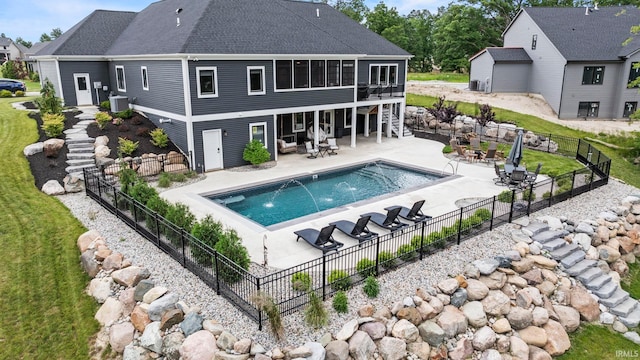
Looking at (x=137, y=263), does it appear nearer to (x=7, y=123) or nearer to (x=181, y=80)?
(x=181, y=80)

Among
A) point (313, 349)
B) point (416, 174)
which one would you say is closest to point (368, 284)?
point (313, 349)

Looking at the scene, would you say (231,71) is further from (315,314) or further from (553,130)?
(553,130)

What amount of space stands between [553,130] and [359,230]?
22.9 m

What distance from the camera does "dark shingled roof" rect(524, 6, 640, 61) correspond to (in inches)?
1385

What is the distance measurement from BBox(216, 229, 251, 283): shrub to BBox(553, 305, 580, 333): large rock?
26.2 feet

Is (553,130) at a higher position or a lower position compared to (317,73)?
lower

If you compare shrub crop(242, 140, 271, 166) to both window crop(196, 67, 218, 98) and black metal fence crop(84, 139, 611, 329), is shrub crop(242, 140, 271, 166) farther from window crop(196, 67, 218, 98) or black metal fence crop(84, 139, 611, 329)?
black metal fence crop(84, 139, 611, 329)

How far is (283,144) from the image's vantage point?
2494 cm

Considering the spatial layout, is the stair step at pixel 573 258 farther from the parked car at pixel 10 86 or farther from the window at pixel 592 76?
the parked car at pixel 10 86

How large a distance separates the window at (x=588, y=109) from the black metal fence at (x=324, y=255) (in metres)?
22.2

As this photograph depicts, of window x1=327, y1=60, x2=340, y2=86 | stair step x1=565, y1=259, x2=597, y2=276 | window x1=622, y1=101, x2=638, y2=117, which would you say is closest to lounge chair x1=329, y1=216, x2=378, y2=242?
stair step x1=565, y1=259, x2=597, y2=276

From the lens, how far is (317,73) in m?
24.6

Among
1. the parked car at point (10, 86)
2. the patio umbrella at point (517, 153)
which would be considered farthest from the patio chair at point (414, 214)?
the parked car at point (10, 86)

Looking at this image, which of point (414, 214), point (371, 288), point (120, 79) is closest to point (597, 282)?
point (414, 214)
